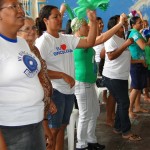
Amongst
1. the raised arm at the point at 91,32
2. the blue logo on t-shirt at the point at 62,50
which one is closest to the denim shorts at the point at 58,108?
the blue logo on t-shirt at the point at 62,50

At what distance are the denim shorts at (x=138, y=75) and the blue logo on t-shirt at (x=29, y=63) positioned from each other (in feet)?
8.87

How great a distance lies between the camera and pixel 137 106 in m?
4.66

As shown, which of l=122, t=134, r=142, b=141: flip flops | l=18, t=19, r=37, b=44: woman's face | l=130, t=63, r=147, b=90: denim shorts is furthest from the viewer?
l=130, t=63, r=147, b=90: denim shorts

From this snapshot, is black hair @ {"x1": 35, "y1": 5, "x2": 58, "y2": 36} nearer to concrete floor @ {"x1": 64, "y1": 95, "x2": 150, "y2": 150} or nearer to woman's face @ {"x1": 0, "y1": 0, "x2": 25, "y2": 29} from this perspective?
A: woman's face @ {"x1": 0, "y1": 0, "x2": 25, "y2": 29}

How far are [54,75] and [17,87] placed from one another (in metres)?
0.79

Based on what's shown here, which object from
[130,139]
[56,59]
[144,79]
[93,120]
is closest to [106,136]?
[130,139]

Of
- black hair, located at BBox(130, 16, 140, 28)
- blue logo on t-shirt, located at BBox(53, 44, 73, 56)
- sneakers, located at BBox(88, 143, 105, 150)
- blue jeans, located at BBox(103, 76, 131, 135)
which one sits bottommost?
sneakers, located at BBox(88, 143, 105, 150)

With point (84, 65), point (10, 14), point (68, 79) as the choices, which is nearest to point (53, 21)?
point (68, 79)

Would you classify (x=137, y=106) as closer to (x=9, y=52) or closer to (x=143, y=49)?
(x=143, y=49)

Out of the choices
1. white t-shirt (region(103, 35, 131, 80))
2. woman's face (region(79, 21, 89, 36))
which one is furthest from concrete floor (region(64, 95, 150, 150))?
woman's face (region(79, 21, 89, 36))

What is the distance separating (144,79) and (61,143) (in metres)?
2.03

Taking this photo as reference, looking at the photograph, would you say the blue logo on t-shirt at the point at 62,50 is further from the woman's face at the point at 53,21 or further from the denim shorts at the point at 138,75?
the denim shorts at the point at 138,75

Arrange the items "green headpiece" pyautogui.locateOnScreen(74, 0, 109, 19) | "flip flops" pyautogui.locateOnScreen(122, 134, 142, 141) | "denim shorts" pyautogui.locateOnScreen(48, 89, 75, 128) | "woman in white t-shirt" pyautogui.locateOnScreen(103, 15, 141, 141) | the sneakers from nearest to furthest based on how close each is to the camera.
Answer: "denim shorts" pyautogui.locateOnScreen(48, 89, 75, 128), "green headpiece" pyautogui.locateOnScreen(74, 0, 109, 19), the sneakers, "woman in white t-shirt" pyautogui.locateOnScreen(103, 15, 141, 141), "flip flops" pyautogui.locateOnScreen(122, 134, 142, 141)

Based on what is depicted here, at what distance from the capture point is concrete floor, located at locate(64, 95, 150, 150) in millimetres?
3241
